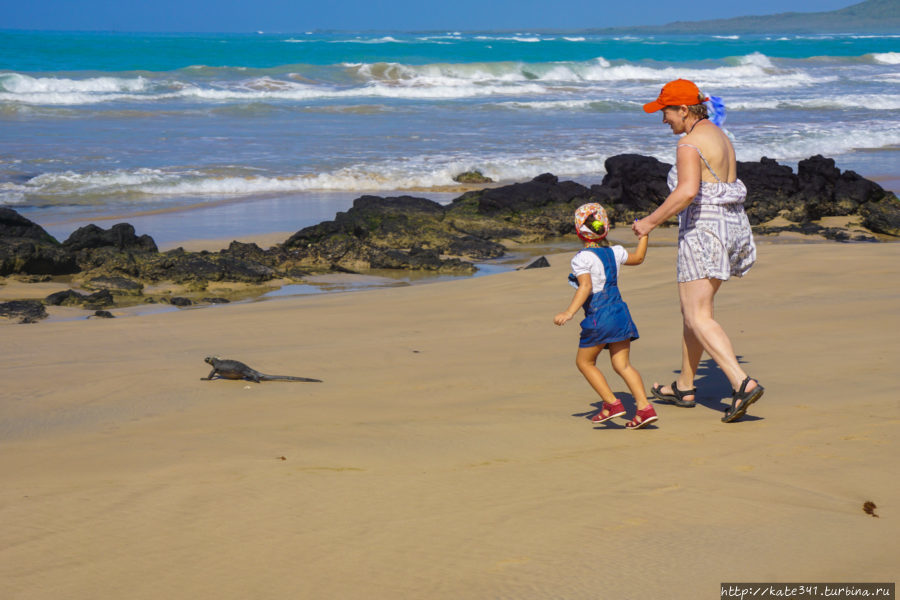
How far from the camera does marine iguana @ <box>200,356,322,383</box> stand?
548cm

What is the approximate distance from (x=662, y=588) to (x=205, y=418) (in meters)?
2.73

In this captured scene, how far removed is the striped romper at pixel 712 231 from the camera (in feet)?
14.7

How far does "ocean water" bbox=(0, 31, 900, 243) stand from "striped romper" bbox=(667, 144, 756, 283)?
8.90 m

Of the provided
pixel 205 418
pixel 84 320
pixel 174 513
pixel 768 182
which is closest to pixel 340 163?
pixel 768 182

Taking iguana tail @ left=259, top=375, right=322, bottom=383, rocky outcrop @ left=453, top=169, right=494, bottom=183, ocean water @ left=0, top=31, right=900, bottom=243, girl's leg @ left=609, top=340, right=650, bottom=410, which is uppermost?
ocean water @ left=0, top=31, right=900, bottom=243

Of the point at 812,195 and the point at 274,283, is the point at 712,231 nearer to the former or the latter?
the point at 274,283

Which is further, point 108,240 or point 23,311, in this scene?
point 108,240

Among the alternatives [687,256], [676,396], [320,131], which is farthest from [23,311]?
[320,131]

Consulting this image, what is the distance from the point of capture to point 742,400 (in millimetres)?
4289

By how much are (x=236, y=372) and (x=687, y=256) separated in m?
2.68

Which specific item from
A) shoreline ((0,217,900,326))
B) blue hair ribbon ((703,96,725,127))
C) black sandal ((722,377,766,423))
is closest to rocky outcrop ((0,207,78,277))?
shoreline ((0,217,900,326))

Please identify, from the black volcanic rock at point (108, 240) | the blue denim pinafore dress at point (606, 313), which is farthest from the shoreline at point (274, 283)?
the blue denim pinafore dress at point (606, 313)

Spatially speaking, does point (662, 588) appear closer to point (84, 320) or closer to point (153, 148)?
point (84, 320)

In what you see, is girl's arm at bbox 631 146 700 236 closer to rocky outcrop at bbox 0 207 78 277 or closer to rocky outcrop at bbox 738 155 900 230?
rocky outcrop at bbox 0 207 78 277
